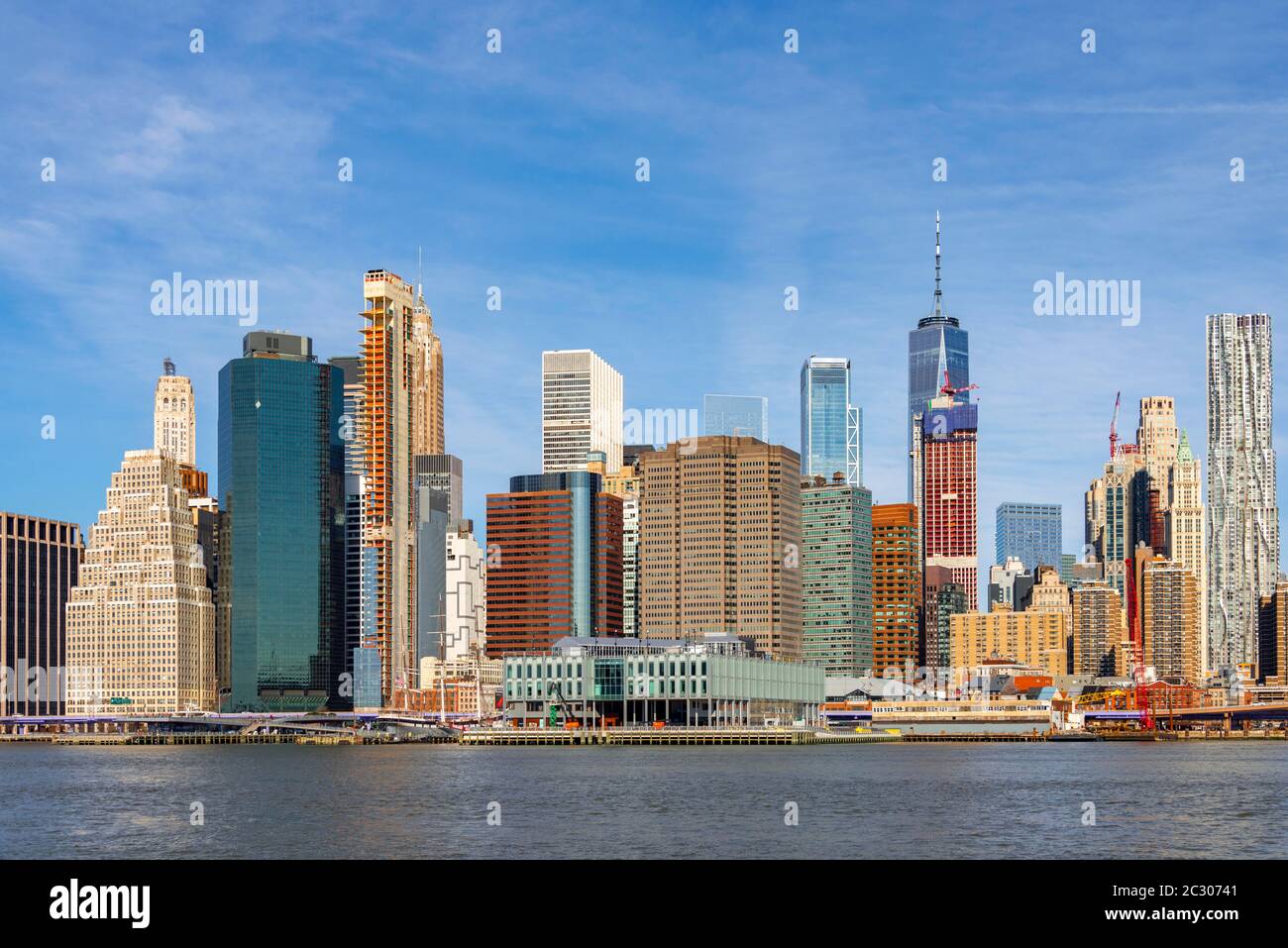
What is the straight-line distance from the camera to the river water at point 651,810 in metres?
62.6

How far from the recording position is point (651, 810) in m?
80.8

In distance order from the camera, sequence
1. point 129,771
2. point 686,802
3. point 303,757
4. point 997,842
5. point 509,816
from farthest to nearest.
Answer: point 303,757 → point 129,771 → point 686,802 → point 509,816 → point 997,842

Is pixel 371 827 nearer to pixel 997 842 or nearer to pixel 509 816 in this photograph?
Result: pixel 509 816

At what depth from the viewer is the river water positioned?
62594 mm

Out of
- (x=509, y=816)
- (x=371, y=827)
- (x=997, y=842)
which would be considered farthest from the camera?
(x=509, y=816)
